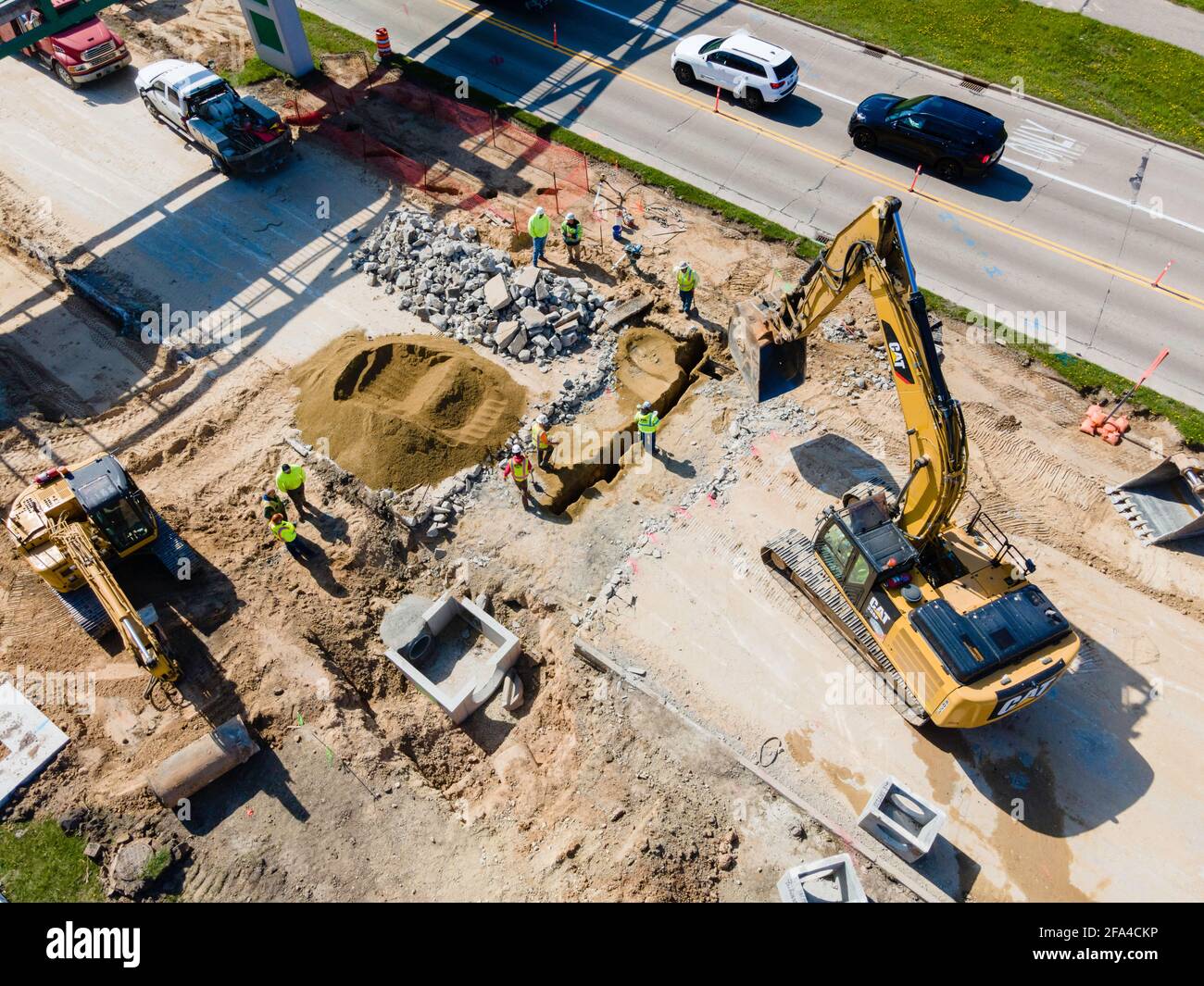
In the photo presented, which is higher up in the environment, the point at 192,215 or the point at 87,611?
the point at 192,215

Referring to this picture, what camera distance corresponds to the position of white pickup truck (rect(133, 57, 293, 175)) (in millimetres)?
24031

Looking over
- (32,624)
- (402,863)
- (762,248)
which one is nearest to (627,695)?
(402,863)

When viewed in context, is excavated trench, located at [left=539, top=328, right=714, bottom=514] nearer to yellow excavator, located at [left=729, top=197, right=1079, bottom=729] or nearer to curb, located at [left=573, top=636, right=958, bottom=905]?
curb, located at [left=573, top=636, right=958, bottom=905]

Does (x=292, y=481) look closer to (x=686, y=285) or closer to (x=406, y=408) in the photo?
(x=406, y=408)

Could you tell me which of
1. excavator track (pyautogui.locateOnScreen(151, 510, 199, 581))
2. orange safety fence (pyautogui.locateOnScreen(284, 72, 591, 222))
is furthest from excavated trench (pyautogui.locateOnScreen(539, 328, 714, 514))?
excavator track (pyautogui.locateOnScreen(151, 510, 199, 581))

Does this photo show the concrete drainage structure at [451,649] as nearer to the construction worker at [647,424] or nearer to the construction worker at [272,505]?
the construction worker at [272,505]

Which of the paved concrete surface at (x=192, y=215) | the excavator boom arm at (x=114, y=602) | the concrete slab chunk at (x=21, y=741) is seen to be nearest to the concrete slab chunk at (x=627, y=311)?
the paved concrete surface at (x=192, y=215)

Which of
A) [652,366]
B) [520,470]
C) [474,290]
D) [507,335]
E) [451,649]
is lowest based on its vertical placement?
[451,649]

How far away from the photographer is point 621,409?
1892 centimetres

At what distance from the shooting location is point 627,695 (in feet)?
47.4

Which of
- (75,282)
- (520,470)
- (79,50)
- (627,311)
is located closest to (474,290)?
(627,311)

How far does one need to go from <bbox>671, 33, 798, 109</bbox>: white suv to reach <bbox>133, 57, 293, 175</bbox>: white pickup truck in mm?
13300

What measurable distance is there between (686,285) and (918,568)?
911cm

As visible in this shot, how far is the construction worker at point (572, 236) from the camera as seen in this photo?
21.1 meters
